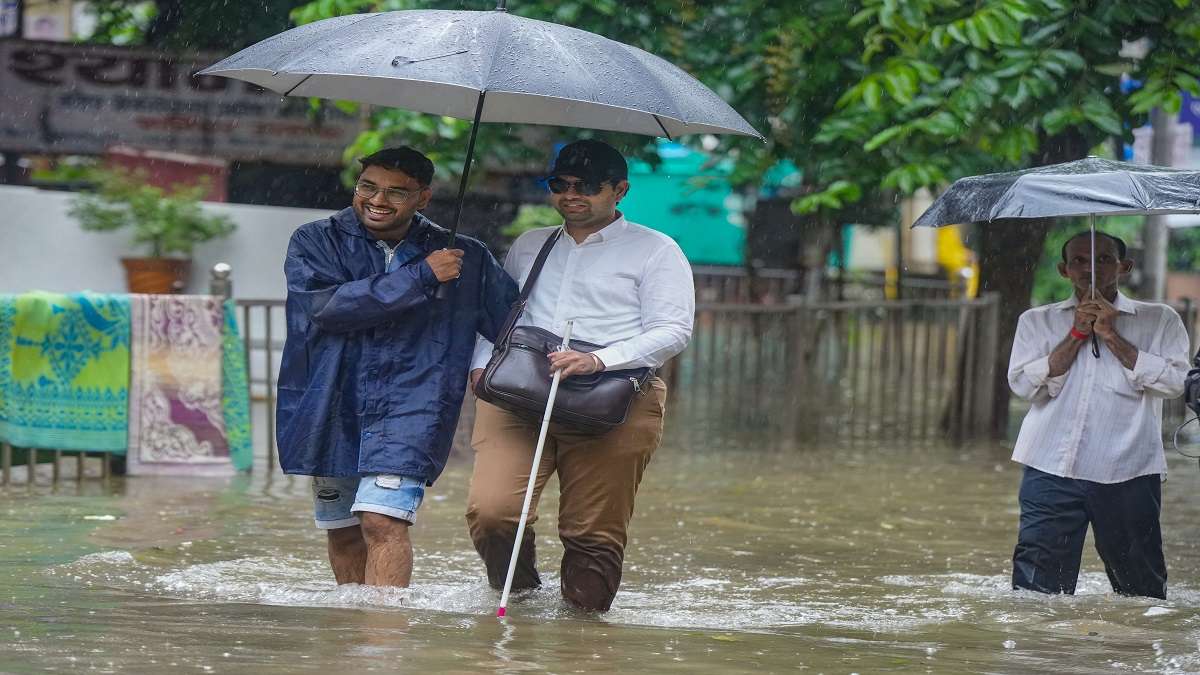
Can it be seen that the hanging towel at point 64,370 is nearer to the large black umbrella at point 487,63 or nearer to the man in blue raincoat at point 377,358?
the large black umbrella at point 487,63

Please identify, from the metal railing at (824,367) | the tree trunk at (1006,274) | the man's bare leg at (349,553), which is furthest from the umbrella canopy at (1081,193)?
the tree trunk at (1006,274)

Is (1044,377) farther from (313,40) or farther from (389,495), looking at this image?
(313,40)

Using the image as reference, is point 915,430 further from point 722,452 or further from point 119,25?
point 119,25

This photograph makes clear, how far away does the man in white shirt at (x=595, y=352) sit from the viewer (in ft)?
18.7

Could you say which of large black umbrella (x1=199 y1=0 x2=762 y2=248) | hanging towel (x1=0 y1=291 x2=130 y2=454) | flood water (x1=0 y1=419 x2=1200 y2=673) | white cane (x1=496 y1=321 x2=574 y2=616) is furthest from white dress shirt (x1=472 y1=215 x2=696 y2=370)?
hanging towel (x1=0 y1=291 x2=130 y2=454)

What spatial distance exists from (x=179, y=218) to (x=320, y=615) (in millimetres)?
9874

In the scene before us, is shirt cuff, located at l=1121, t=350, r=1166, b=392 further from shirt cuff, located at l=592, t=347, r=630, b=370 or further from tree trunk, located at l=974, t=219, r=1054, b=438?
tree trunk, located at l=974, t=219, r=1054, b=438

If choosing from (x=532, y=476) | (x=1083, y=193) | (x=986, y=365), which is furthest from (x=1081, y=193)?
(x=986, y=365)

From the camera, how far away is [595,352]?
5.59 meters

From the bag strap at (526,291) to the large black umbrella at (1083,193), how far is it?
1617 mm

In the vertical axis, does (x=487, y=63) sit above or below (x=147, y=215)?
above

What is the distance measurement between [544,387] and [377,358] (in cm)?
57

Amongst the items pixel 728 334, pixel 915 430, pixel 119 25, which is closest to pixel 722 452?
pixel 728 334

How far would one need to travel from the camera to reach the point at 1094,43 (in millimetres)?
9812
